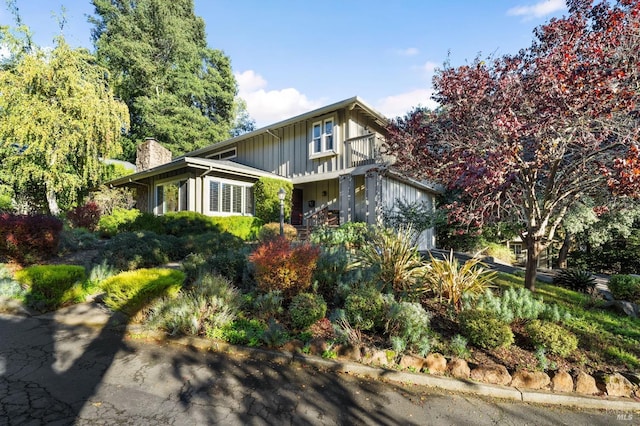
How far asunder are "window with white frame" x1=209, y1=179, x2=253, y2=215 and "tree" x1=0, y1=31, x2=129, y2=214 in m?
6.21

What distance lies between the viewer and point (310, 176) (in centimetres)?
1331

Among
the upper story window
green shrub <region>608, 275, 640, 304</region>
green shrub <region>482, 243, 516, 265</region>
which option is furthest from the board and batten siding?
the upper story window

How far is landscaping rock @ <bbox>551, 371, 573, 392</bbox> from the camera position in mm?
3127

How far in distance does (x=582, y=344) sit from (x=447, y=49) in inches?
263

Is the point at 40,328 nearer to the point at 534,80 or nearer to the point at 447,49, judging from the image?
the point at 534,80

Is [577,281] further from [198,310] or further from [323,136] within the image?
[323,136]

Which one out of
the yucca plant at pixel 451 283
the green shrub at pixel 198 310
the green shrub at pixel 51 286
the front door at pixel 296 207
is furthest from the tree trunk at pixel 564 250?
the green shrub at pixel 51 286

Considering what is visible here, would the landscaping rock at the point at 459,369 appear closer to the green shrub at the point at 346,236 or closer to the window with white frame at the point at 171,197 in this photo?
the green shrub at the point at 346,236

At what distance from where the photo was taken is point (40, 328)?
14.1ft

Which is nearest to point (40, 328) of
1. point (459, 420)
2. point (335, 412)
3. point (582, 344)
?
point (335, 412)

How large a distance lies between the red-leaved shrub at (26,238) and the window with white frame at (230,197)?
5.48 m

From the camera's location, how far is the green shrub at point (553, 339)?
3.52 meters

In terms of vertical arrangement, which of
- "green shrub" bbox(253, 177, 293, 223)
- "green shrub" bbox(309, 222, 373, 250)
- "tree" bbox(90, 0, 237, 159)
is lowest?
"green shrub" bbox(309, 222, 373, 250)

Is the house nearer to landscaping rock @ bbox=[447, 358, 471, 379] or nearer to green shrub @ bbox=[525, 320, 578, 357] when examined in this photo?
green shrub @ bbox=[525, 320, 578, 357]
